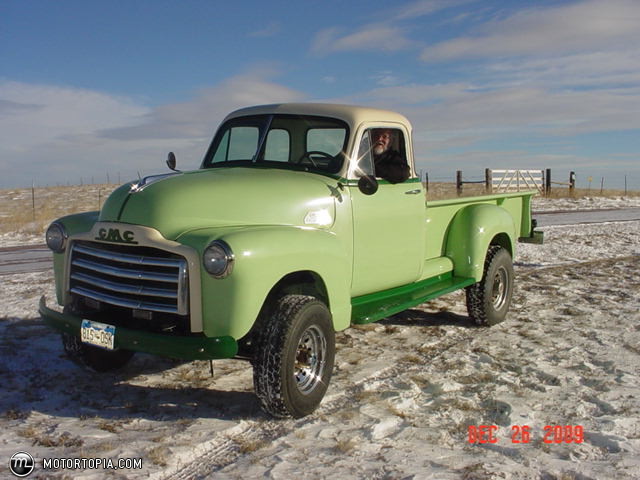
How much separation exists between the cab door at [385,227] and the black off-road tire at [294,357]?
897mm

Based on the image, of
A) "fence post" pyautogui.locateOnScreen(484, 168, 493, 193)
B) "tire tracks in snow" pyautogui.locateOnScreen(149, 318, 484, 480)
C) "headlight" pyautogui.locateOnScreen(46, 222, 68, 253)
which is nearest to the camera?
"tire tracks in snow" pyautogui.locateOnScreen(149, 318, 484, 480)

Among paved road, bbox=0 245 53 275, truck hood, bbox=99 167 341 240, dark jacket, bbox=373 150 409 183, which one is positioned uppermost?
dark jacket, bbox=373 150 409 183

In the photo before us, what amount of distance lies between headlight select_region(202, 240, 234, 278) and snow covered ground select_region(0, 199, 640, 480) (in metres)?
1.01

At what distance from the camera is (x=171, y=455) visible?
350cm

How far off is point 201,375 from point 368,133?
247 cm

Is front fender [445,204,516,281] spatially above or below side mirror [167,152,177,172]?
below

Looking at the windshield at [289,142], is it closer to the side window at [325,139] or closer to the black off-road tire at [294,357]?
the side window at [325,139]

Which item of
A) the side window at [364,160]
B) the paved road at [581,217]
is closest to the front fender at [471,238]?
the side window at [364,160]

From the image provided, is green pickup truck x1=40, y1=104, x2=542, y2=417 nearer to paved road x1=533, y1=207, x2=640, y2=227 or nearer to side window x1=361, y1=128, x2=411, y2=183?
side window x1=361, y1=128, x2=411, y2=183

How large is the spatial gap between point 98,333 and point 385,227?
2468 millimetres

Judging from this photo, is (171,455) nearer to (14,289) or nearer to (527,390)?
(527,390)

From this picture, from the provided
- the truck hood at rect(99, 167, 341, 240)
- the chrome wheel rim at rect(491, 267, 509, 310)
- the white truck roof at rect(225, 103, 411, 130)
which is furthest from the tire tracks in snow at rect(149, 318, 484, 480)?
the chrome wheel rim at rect(491, 267, 509, 310)

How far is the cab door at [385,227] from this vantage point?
16.5 ft

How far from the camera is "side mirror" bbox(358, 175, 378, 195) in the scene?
496 cm
